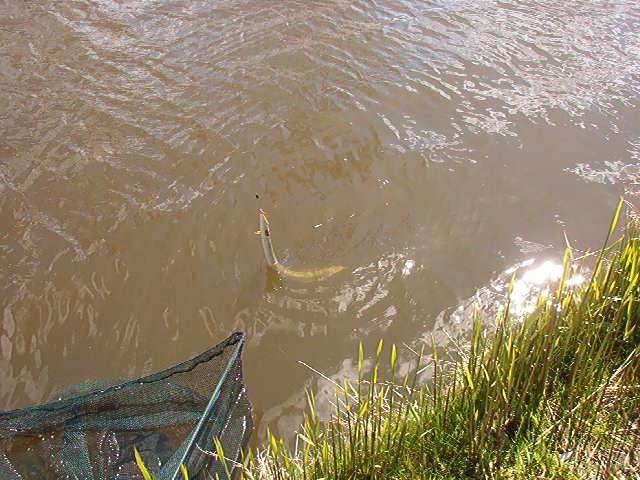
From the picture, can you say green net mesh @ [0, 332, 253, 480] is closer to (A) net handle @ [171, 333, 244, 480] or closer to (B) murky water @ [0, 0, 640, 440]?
(A) net handle @ [171, 333, 244, 480]

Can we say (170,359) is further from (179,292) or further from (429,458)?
(429,458)

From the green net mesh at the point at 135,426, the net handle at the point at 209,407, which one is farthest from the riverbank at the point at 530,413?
the green net mesh at the point at 135,426

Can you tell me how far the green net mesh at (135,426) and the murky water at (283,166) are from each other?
2.08 ft

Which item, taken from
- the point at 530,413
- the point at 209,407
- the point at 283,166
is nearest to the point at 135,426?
the point at 209,407

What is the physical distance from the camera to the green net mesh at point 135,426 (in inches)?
142

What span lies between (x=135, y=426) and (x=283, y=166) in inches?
133

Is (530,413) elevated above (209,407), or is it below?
above

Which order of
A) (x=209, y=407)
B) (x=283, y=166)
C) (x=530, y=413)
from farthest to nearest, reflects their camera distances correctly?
(x=283, y=166)
(x=209, y=407)
(x=530, y=413)

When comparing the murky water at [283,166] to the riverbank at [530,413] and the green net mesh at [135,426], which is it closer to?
the green net mesh at [135,426]

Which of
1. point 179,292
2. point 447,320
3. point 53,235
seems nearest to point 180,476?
point 179,292

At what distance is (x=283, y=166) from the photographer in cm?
639

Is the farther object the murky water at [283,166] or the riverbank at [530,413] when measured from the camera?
the murky water at [283,166]

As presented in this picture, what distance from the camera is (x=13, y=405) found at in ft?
14.4

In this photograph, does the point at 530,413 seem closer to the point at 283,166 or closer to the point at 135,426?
the point at 135,426
